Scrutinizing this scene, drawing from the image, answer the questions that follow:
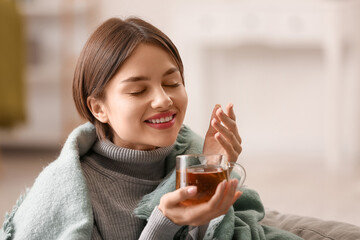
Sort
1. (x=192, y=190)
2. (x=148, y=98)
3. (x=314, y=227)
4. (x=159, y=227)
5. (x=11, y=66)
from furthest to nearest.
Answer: (x=11, y=66), (x=314, y=227), (x=148, y=98), (x=159, y=227), (x=192, y=190)

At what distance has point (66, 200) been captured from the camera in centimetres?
107

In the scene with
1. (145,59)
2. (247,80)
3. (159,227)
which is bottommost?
(247,80)

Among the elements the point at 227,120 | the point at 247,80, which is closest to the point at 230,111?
the point at 227,120

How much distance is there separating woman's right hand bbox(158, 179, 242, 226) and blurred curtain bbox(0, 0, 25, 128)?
8.64 feet

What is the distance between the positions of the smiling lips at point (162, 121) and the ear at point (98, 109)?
0.39ft

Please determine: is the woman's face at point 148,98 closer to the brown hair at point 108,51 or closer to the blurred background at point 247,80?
the brown hair at point 108,51

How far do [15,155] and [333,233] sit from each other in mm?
3140

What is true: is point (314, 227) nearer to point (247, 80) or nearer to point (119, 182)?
point (119, 182)

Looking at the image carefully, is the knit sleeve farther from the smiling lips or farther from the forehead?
the forehead

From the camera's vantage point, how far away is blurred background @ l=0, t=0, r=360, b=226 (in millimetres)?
3141

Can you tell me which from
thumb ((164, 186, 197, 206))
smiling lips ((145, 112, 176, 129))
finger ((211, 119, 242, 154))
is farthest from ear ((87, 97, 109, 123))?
thumb ((164, 186, 197, 206))

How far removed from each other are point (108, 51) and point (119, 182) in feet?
0.84

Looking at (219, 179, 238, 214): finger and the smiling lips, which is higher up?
the smiling lips

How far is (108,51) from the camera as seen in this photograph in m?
1.14
